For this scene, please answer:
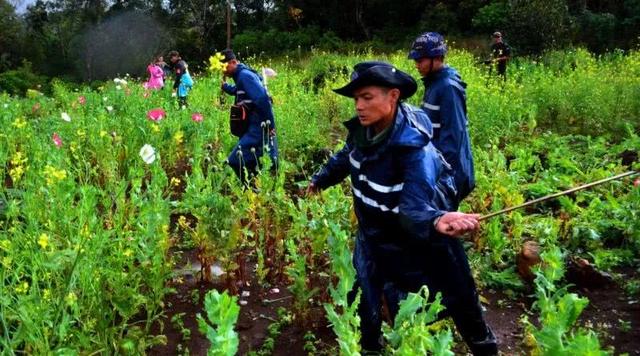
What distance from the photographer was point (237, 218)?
3.20 metres

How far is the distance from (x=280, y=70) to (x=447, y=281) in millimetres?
10476

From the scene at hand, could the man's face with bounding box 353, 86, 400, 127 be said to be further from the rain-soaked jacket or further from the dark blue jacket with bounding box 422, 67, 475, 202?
the rain-soaked jacket

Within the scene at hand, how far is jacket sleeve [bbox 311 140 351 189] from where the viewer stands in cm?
270

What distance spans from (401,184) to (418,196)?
0.13 m

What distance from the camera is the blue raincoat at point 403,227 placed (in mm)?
2189

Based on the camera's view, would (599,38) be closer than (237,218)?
No

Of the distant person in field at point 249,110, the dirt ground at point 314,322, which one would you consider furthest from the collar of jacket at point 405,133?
the distant person in field at point 249,110

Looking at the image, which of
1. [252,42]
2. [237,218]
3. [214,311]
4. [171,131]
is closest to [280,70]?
[171,131]

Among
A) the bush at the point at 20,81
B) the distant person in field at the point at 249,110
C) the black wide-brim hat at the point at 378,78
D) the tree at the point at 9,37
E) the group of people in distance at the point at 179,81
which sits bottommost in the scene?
the bush at the point at 20,81

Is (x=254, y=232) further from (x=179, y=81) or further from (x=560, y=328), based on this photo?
(x=179, y=81)

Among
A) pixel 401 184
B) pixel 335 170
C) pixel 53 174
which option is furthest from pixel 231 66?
pixel 401 184

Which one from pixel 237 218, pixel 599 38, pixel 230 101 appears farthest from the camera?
pixel 599 38

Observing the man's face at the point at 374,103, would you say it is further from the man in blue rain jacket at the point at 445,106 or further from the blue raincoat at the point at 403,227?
the man in blue rain jacket at the point at 445,106

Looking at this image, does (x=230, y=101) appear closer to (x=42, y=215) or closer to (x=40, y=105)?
(x=40, y=105)
